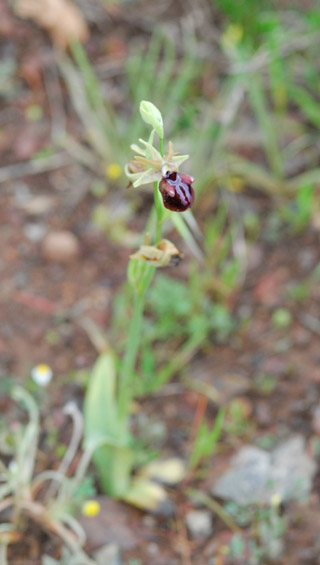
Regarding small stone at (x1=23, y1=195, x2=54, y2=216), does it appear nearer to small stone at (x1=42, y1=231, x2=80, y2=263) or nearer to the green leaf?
small stone at (x1=42, y1=231, x2=80, y2=263)

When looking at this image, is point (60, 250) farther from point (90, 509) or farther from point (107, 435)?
point (90, 509)

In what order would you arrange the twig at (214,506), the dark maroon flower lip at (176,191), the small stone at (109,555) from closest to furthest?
the dark maroon flower lip at (176,191) < the small stone at (109,555) < the twig at (214,506)

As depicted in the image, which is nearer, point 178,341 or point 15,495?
point 15,495

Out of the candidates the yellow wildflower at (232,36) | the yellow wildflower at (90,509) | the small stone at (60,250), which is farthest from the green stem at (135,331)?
the yellow wildflower at (232,36)

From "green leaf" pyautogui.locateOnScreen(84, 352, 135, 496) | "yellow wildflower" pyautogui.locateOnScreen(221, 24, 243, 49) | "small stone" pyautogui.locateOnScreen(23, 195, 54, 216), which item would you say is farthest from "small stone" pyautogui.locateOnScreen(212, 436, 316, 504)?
"yellow wildflower" pyautogui.locateOnScreen(221, 24, 243, 49)

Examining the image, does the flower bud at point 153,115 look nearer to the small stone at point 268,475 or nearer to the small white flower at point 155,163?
the small white flower at point 155,163

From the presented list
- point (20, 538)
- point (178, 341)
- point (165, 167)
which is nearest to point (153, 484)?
point (20, 538)

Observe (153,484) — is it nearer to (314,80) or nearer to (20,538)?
(20,538)
